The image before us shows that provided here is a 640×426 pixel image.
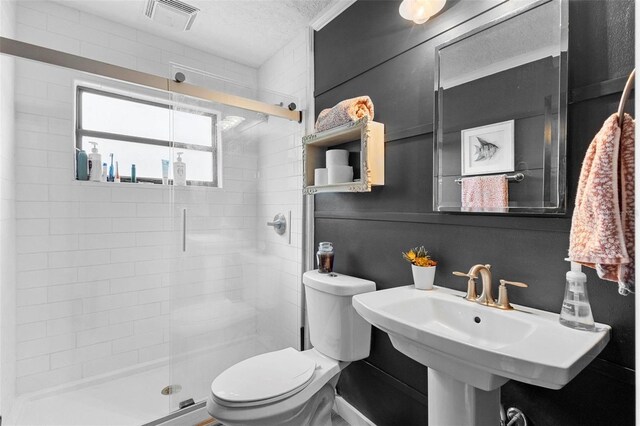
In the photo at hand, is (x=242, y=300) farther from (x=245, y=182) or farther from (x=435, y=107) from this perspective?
(x=435, y=107)

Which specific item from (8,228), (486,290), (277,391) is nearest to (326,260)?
(277,391)

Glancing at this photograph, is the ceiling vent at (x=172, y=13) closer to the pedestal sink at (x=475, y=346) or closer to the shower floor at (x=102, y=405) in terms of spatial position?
the pedestal sink at (x=475, y=346)

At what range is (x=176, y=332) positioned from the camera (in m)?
1.77

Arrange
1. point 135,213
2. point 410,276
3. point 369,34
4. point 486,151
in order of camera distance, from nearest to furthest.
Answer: point 486,151 < point 410,276 < point 369,34 < point 135,213

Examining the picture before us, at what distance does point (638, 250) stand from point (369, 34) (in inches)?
65.6

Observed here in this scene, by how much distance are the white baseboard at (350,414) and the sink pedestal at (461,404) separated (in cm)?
86

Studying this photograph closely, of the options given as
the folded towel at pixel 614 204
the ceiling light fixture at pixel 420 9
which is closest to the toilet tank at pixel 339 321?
the folded towel at pixel 614 204

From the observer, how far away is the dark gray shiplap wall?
94cm

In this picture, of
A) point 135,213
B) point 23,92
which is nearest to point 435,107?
point 135,213

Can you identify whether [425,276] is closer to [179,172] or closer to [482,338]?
[482,338]

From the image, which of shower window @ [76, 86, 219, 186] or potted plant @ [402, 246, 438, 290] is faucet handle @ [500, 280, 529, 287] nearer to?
potted plant @ [402, 246, 438, 290]

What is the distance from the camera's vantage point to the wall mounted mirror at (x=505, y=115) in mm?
1037

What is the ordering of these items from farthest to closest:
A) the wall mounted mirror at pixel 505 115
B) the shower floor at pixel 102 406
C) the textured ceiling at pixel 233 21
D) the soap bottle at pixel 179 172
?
the textured ceiling at pixel 233 21
the shower floor at pixel 102 406
the soap bottle at pixel 179 172
the wall mounted mirror at pixel 505 115

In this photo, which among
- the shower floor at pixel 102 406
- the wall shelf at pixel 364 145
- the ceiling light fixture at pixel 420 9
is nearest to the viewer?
the ceiling light fixture at pixel 420 9
